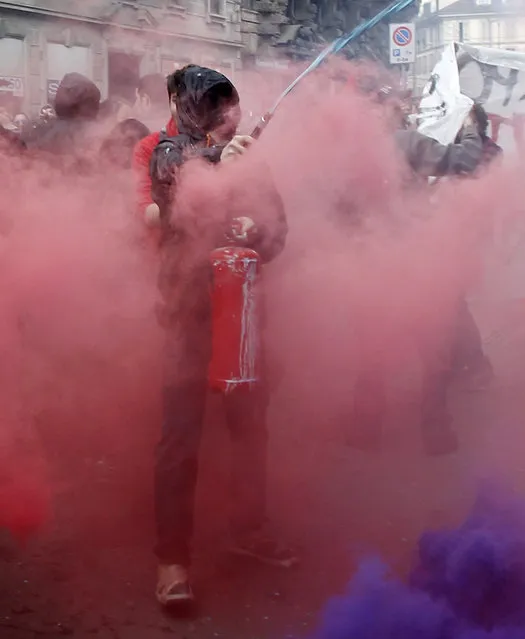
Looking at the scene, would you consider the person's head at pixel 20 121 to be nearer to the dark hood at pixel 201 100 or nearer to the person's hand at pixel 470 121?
the dark hood at pixel 201 100

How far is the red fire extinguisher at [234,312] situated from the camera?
102 inches

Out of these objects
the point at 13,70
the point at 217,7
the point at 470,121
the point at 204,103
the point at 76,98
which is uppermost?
the point at 217,7

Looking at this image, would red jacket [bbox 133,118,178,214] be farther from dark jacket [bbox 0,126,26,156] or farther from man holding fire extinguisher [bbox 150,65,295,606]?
dark jacket [bbox 0,126,26,156]

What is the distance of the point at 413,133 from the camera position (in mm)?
3885

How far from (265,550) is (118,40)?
11.2 ft

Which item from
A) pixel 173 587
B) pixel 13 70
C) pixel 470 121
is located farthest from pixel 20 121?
pixel 173 587

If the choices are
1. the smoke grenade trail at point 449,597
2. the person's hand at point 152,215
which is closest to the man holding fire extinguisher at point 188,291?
the person's hand at point 152,215

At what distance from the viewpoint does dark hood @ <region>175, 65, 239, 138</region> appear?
8.66 ft

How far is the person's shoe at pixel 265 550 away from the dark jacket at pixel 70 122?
1877 mm

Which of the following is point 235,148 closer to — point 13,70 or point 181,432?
point 181,432

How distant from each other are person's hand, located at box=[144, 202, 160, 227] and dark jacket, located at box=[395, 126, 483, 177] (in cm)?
140

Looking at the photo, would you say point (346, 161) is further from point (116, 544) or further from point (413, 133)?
point (116, 544)

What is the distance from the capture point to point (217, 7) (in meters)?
5.68

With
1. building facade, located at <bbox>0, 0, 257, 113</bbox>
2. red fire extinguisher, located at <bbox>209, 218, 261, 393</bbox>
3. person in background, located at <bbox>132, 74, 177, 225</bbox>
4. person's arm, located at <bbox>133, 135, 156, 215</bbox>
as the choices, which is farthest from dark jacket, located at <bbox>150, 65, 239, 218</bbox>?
building facade, located at <bbox>0, 0, 257, 113</bbox>
